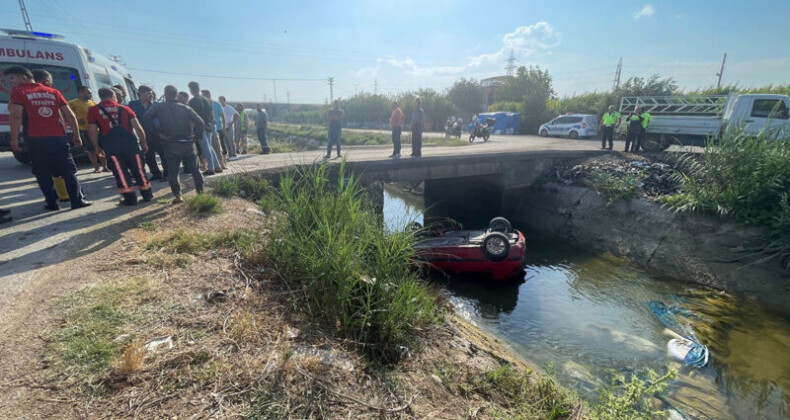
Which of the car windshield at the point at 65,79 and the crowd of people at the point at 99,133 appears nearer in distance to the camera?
the crowd of people at the point at 99,133

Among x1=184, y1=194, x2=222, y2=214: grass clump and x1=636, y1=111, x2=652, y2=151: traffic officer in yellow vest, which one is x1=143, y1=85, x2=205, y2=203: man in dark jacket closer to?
x1=184, y1=194, x2=222, y2=214: grass clump

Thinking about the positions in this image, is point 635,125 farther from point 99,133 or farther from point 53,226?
point 53,226

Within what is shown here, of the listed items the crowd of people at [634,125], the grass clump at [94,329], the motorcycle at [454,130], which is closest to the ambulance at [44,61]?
the grass clump at [94,329]

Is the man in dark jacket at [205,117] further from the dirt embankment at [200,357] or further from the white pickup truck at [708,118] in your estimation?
the white pickup truck at [708,118]

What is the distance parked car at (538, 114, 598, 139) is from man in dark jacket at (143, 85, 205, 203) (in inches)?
875

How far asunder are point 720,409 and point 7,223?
907 centimetres

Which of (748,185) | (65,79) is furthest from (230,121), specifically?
(748,185)

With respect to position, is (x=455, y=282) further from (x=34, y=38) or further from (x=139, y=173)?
(x=34, y=38)

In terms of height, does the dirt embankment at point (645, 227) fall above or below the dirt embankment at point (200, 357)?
below

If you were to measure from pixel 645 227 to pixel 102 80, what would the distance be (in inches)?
563

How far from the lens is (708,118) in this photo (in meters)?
11.8

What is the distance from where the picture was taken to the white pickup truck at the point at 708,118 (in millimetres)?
10625

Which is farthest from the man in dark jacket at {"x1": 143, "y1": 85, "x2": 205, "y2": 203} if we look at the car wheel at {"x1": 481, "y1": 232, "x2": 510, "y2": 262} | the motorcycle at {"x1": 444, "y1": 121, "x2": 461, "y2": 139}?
the motorcycle at {"x1": 444, "y1": 121, "x2": 461, "y2": 139}

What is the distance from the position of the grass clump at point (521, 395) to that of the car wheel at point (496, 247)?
4.10m
